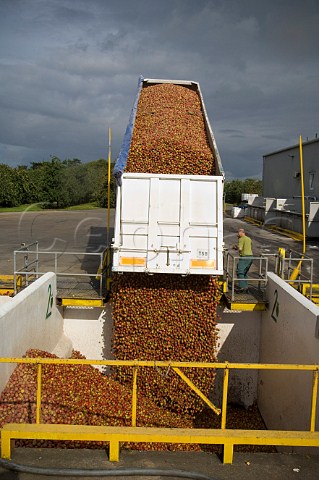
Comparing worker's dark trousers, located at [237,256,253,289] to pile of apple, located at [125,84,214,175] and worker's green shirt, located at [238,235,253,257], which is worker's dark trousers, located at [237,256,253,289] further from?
pile of apple, located at [125,84,214,175]

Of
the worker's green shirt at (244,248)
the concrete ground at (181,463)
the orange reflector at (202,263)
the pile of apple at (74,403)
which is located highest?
the worker's green shirt at (244,248)

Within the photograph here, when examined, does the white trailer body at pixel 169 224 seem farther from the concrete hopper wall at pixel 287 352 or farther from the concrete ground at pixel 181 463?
the concrete ground at pixel 181 463

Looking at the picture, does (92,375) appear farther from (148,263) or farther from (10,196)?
(10,196)

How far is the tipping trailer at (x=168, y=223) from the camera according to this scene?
956 cm

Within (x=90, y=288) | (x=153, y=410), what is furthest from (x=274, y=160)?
(x=153, y=410)

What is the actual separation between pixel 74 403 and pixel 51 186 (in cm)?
5051

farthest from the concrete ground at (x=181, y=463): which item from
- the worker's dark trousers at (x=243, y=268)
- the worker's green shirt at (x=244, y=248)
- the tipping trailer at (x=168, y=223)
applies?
the worker's green shirt at (x=244, y=248)

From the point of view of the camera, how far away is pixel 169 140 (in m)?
10.6

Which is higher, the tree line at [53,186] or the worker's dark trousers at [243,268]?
the tree line at [53,186]

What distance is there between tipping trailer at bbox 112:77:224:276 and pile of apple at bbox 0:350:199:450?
2.37m

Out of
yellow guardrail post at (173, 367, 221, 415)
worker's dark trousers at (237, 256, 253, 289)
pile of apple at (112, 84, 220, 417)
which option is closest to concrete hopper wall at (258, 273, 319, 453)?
worker's dark trousers at (237, 256, 253, 289)

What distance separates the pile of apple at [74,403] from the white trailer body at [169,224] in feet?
7.85

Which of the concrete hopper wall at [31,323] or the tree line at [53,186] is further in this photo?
the tree line at [53,186]

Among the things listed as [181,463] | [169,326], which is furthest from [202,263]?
[181,463]
